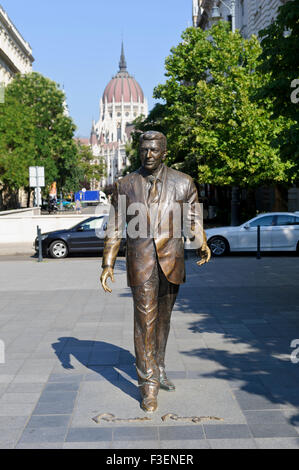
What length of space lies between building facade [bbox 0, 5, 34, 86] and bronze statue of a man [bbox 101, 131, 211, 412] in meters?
56.8

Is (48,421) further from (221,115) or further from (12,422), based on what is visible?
(221,115)

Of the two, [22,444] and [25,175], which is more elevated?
[25,175]

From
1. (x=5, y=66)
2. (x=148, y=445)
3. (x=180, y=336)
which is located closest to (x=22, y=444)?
(x=148, y=445)

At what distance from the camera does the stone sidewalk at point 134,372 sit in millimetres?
4230

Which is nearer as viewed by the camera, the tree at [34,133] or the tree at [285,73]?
the tree at [285,73]

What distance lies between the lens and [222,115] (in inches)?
992

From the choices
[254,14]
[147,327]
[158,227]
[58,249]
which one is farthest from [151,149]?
[254,14]

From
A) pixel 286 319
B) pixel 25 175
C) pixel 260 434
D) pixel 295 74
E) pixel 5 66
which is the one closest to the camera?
pixel 260 434

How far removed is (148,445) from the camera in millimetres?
4012

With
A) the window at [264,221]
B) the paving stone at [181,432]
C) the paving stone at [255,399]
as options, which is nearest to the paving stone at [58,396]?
the paving stone at [181,432]

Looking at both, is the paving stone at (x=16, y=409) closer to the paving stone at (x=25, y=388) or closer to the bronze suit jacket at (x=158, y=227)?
the paving stone at (x=25, y=388)

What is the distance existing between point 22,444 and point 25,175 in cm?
4089

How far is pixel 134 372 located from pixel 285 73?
601 cm
